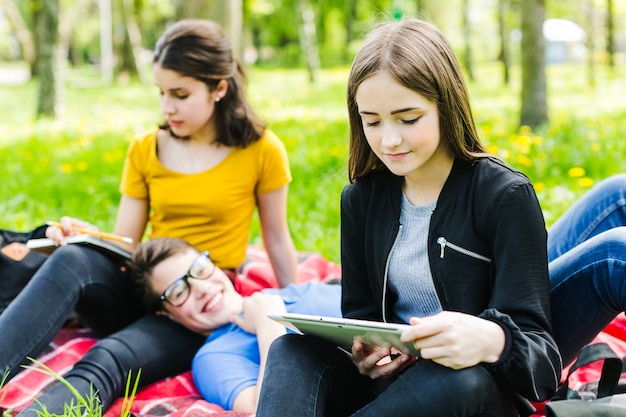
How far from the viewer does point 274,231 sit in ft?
11.0

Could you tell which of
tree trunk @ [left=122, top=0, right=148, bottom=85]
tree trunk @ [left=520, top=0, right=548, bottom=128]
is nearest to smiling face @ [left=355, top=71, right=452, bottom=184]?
tree trunk @ [left=520, top=0, right=548, bottom=128]

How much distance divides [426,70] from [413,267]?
1.78 ft

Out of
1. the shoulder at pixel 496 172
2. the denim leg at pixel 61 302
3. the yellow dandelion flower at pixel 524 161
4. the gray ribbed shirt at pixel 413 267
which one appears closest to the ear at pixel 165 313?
the denim leg at pixel 61 302

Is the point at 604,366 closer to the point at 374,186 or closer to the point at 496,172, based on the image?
the point at 496,172

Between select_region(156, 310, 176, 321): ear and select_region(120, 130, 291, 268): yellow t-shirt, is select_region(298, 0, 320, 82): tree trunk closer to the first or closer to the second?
select_region(120, 130, 291, 268): yellow t-shirt

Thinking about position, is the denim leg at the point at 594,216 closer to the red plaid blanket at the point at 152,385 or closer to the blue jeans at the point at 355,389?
the red plaid blanket at the point at 152,385

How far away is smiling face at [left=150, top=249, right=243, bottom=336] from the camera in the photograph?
9.14 ft

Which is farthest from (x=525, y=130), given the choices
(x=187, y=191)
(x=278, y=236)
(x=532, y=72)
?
(x=187, y=191)

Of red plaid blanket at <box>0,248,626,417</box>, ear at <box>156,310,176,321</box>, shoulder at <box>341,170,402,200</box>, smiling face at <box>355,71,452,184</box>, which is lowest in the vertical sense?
red plaid blanket at <box>0,248,626,417</box>

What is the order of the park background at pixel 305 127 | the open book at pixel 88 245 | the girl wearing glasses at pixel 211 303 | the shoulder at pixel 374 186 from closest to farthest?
the shoulder at pixel 374 186 < the girl wearing glasses at pixel 211 303 < the open book at pixel 88 245 < the park background at pixel 305 127

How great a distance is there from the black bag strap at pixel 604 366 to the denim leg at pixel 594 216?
2.29ft

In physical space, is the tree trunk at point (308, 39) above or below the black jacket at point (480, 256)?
above

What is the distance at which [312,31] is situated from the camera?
16406mm

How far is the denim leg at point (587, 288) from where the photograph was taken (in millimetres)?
1940
